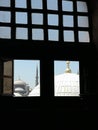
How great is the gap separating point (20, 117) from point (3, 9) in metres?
1.63

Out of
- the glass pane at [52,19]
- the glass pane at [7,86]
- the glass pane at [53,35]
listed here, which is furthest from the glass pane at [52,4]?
the glass pane at [7,86]

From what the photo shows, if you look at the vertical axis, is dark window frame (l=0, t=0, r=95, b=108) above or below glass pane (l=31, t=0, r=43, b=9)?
below

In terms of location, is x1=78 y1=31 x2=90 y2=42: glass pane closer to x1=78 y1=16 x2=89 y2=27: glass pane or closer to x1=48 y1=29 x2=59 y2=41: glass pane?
x1=78 y1=16 x2=89 y2=27: glass pane

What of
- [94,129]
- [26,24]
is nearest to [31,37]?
[26,24]

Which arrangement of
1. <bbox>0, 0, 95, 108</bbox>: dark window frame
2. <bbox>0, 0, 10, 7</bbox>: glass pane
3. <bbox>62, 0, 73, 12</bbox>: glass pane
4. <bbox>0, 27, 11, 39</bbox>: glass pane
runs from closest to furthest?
<bbox>0, 0, 95, 108</bbox>: dark window frame → <bbox>0, 27, 11, 39</bbox>: glass pane → <bbox>0, 0, 10, 7</bbox>: glass pane → <bbox>62, 0, 73, 12</bbox>: glass pane

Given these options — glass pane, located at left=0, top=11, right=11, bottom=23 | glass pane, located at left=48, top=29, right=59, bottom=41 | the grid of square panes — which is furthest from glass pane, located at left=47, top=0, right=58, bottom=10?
glass pane, located at left=0, top=11, right=11, bottom=23

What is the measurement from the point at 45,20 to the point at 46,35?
244 mm

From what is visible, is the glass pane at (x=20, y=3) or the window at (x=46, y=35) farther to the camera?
the glass pane at (x=20, y=3)

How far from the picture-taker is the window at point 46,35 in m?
4.96

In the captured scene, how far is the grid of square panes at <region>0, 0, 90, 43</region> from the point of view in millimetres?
5156

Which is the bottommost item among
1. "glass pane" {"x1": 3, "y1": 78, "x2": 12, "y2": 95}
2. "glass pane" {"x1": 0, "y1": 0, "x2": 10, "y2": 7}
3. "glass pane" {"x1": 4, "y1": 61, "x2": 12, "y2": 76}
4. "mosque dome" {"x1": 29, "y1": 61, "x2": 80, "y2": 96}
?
"glass pane" {"x1": 3, "y1": 78, "x2": 12, "y2": 95}

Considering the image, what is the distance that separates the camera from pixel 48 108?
4.92 meters

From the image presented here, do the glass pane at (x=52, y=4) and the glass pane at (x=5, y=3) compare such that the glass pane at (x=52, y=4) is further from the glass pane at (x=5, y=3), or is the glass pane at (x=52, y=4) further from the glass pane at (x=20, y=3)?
the glass pane at (x=5, y=3)

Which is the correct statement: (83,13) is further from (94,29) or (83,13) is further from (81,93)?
(81,93)
